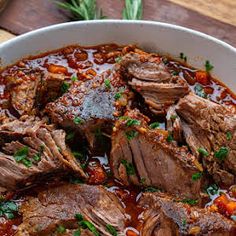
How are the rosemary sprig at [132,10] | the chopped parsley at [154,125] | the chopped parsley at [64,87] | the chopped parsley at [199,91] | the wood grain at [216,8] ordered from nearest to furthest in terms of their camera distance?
the chopped parsley at [154,125], the chopped parsley at [64,87], the chopped parsley at [199,91], the rosemary sprig at [132,10], the wood grain at [216,8]

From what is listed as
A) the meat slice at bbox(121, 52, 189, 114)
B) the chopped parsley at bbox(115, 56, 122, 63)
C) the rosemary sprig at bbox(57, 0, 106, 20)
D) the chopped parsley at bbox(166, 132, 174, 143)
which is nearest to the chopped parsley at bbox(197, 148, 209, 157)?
the chopped parsley at bbox(166, 132, 174, 143)

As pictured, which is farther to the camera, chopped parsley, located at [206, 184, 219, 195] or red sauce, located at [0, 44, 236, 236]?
red sauce, located at [0, 44, 236, 236]

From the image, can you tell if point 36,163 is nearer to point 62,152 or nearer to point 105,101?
point 62,152

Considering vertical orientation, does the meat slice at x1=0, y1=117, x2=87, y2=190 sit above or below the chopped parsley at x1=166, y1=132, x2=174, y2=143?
below

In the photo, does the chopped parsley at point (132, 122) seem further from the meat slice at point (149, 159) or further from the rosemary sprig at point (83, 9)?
the rosemary sprig at point (83, 9)

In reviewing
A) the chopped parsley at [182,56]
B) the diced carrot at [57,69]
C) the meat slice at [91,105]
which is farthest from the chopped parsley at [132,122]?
the chopped parsley at [182,56]

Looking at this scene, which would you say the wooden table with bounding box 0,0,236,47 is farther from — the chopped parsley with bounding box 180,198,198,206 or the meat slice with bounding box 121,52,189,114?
the chopped parsley with bounding box 180,198,198,206

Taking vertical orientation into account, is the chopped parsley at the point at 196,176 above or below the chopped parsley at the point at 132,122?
below
